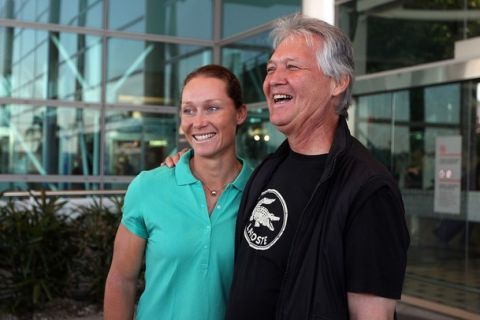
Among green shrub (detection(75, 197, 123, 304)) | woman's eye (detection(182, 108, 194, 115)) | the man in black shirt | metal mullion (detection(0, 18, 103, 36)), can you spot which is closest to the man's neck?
the man in black shirt

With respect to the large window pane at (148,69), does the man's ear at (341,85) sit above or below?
below

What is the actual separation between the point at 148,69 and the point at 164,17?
1225 mm

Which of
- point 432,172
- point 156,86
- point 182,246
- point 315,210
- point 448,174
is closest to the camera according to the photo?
point 315,210

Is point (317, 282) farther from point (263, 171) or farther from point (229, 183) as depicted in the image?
point (229, 183)

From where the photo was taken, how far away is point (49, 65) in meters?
12.2

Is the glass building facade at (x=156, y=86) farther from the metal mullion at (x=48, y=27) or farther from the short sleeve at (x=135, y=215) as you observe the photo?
the short sleeve at (x=135, y=215)

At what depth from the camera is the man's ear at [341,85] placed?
5.96 feet

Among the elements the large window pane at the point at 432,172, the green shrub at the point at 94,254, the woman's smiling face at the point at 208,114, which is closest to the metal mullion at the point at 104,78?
the large window pane at the point at 432,172

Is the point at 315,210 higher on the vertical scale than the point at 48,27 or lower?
lower

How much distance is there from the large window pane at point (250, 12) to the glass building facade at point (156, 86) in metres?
0.02

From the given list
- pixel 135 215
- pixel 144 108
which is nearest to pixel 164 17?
pixel 144 108

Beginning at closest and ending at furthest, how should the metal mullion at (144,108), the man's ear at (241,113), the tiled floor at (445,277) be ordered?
1. the man's ear at (241,113)
2. the tiled floor at (445,277)
3. the metal mullion at (144,108)

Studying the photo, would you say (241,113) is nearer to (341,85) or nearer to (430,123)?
(341,85)

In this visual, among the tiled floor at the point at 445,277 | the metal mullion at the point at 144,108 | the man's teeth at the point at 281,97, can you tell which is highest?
the metal mullion at the point at 144,108
